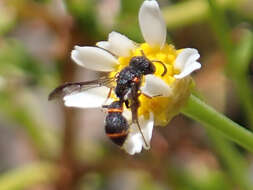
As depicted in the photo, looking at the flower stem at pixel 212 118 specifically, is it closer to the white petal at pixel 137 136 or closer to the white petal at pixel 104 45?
the white petal at pixel 137 136

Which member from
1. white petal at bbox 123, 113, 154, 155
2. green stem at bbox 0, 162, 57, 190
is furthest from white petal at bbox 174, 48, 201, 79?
green stem at bbox 0, 162, 57, 190

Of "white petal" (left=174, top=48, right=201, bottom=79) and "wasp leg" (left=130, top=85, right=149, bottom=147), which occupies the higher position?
"white petal" (left=174, top=48, right=201, bottom=79)

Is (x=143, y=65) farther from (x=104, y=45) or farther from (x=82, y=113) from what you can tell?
(x=82, y=113)

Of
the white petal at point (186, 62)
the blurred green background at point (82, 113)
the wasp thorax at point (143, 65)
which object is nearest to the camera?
the white petal at point (186, 62)

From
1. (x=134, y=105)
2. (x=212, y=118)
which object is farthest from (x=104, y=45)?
(x=212, y=118)

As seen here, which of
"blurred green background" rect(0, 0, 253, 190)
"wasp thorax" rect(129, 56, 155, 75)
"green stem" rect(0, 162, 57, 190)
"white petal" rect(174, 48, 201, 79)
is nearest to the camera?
"white petal" rect(174, 48, 201, 79)

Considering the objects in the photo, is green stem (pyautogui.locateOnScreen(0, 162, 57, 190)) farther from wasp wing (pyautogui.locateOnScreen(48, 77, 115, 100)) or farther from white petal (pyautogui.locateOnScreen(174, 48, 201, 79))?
white petal (pyautogui.locateOnScreen(174, 48, 201, 79))

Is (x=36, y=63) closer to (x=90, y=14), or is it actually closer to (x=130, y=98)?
(x=90, y=14)

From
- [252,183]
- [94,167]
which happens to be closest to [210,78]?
[94,167]

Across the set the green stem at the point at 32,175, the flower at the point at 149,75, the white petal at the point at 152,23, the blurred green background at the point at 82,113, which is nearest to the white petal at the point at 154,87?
the flower at the point at 149,75
